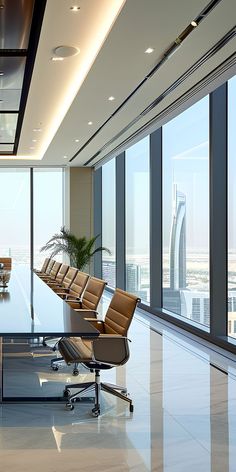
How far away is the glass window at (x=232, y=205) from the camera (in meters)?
5.45

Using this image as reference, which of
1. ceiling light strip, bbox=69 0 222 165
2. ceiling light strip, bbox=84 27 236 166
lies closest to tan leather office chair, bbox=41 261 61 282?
ceiling light strip, bbox=84 27 236 166

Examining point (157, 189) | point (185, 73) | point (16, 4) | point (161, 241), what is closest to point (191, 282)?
point (161, 241)

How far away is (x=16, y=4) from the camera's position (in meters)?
3.79

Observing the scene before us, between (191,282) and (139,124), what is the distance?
249 cm

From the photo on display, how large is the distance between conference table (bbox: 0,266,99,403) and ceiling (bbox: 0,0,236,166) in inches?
87.7

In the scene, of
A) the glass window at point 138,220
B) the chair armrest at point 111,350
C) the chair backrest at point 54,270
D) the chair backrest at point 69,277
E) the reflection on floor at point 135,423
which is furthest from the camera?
the glass window at point 138,220

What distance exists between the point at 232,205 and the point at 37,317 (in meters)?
3.10

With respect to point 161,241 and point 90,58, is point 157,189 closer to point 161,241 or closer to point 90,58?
point 161,241

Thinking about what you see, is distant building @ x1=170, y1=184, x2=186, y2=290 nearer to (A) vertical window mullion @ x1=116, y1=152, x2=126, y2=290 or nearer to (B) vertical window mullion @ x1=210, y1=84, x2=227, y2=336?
(B) vertical window mullion @ x1=210, y1=84, x2=227, y2=336

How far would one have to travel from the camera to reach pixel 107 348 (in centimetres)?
317

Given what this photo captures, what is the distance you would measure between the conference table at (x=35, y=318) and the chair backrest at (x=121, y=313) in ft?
0.98

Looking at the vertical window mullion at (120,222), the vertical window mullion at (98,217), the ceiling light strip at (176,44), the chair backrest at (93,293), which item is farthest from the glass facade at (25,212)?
the chair backrest at (93,293)

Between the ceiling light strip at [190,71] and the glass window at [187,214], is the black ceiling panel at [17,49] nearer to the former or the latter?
the ceiling light strip at [190,71]

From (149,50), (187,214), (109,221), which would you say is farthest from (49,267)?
(149,50)
